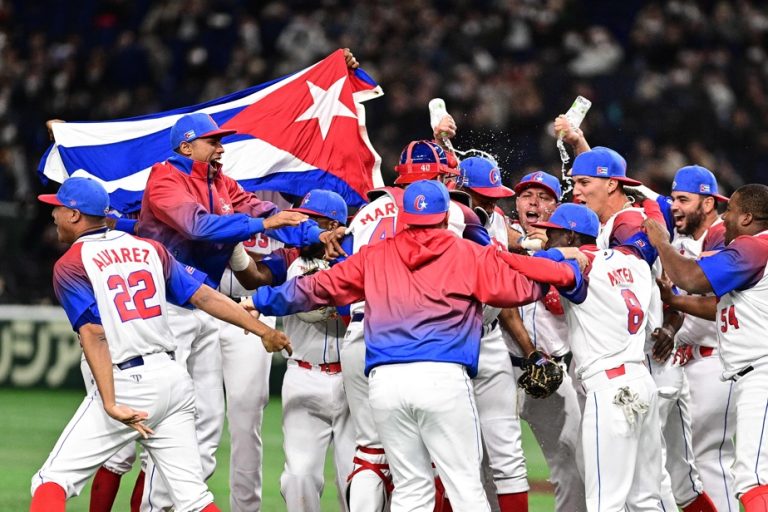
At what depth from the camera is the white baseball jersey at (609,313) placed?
24.6ft

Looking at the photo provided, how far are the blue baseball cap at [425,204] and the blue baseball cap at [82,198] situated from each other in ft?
5.90

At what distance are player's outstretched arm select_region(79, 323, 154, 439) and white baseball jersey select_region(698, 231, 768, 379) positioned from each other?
134 inches

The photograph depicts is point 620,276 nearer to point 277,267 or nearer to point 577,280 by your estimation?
point 577,280

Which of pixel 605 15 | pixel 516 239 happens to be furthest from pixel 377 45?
pixel 516 239

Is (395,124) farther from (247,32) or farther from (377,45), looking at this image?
(247,32)

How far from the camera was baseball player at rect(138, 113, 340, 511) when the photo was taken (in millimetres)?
8094

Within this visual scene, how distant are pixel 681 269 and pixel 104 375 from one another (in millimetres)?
3411

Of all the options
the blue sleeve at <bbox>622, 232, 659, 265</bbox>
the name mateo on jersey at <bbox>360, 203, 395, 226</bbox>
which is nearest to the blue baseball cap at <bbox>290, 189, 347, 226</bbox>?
the name mateo on jersey at <bbox>360, 203, 395, 226</bbox>

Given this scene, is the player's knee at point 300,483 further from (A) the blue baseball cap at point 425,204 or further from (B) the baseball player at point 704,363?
(B) the baseball player at point 704,363

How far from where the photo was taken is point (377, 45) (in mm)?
19219

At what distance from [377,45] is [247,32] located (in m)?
2.15

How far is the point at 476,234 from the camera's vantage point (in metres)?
7.80

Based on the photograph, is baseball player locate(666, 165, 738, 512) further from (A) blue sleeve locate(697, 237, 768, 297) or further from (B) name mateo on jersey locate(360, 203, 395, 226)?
(B) name mateo on jersey locate(360, 203, 395, 226)

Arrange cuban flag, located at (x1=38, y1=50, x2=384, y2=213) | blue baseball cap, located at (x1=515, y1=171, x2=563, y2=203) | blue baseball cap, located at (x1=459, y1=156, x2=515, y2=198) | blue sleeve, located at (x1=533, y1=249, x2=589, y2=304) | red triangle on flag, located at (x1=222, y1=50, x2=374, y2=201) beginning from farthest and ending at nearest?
red triangle on flag, located at (x1=222, y1=50, x2=374, y2=201) < cuban flag, located at (x1=38, y1=50, x2=384, y2=213) < blue baseball cap, located at (x1=515, y1=171, x2=563, y2=203) < blue baseball cap, located at (x1=459, y1=156, x2=515, y2=198) < blue sleeve, located at (x1=533, y1=249, x2=589, y2=304)
